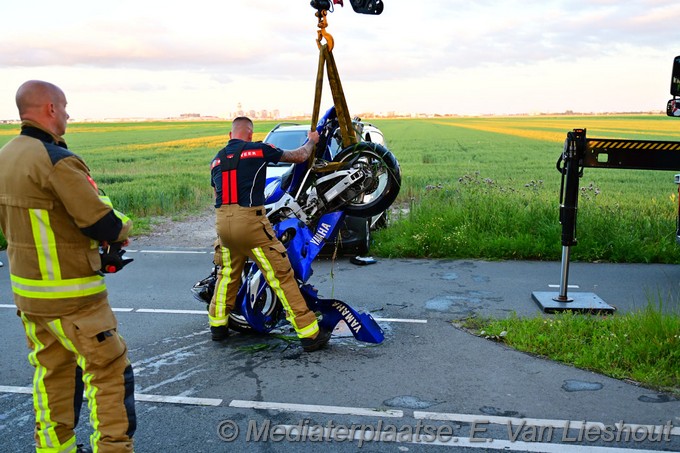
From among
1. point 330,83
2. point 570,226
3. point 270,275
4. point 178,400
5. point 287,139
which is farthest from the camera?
point 287,139

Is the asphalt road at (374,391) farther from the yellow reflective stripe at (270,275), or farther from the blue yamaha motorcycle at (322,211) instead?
the yellow reflective stripe at (270,275)

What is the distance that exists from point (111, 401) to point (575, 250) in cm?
764

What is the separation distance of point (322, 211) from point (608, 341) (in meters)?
2.80

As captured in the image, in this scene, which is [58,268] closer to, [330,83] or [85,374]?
[85,374]

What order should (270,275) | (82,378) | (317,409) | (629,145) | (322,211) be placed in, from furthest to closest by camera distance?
(629,145) < (322,211) < (270,275) < (317,409) < (82,378)

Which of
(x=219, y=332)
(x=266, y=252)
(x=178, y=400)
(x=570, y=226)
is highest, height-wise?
(x=570, y=226)

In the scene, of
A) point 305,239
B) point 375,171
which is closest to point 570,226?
point 375,171

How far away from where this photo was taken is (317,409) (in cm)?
429

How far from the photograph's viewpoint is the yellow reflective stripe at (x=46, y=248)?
10.2 feet

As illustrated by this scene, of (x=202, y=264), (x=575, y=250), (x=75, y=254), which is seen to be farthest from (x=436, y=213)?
(x=75, y=254)

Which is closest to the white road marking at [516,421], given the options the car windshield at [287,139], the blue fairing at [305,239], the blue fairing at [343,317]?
the blue fairing at [343,317]

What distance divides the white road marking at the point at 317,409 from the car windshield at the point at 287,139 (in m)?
7.78

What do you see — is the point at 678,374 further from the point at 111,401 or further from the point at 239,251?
the point at 111,401

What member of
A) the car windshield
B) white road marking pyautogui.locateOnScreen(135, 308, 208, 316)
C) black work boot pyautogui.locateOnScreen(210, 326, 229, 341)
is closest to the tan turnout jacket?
black work boot pyautogui.locateOnScreen(210, 326, 229, 341)
